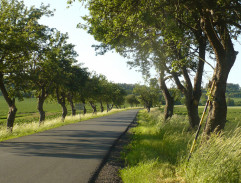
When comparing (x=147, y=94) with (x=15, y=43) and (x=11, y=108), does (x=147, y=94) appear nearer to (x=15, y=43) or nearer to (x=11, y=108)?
(x=11, y=108)

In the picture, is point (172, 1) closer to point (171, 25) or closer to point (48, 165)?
point (171, 25)

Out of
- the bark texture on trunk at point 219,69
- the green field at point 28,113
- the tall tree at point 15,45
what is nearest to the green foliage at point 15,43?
the tall tree at point 15,45

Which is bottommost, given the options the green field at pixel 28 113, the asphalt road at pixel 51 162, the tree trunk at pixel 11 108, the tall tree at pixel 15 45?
the green field at pixel 28 113

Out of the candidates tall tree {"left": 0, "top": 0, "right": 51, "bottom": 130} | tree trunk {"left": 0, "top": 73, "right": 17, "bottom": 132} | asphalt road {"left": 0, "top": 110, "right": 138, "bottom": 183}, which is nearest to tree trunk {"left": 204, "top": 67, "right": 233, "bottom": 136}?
asphalt road {"left": 0, "top": 110, "right": 138, "bottom": 183}

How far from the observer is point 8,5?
534 inches

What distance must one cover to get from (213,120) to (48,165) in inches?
213

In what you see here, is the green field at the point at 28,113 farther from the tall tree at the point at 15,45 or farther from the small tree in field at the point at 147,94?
the small tree in field at the point at 147,94

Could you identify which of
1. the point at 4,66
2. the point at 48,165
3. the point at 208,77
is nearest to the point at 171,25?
the point at 208,77

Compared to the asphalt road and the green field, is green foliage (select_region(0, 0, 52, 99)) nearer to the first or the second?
the green field

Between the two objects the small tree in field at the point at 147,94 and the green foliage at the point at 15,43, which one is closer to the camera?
the green foliage at the point at 15,43

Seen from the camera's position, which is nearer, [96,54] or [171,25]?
[171,25]

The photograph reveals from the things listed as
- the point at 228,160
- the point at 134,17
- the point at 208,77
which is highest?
the point at 134,17

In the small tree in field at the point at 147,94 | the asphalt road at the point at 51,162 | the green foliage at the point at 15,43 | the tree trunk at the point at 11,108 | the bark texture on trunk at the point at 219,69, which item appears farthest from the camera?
the small tree in field at the point at 147,94

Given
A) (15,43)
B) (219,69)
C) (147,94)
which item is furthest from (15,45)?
(147,94)
